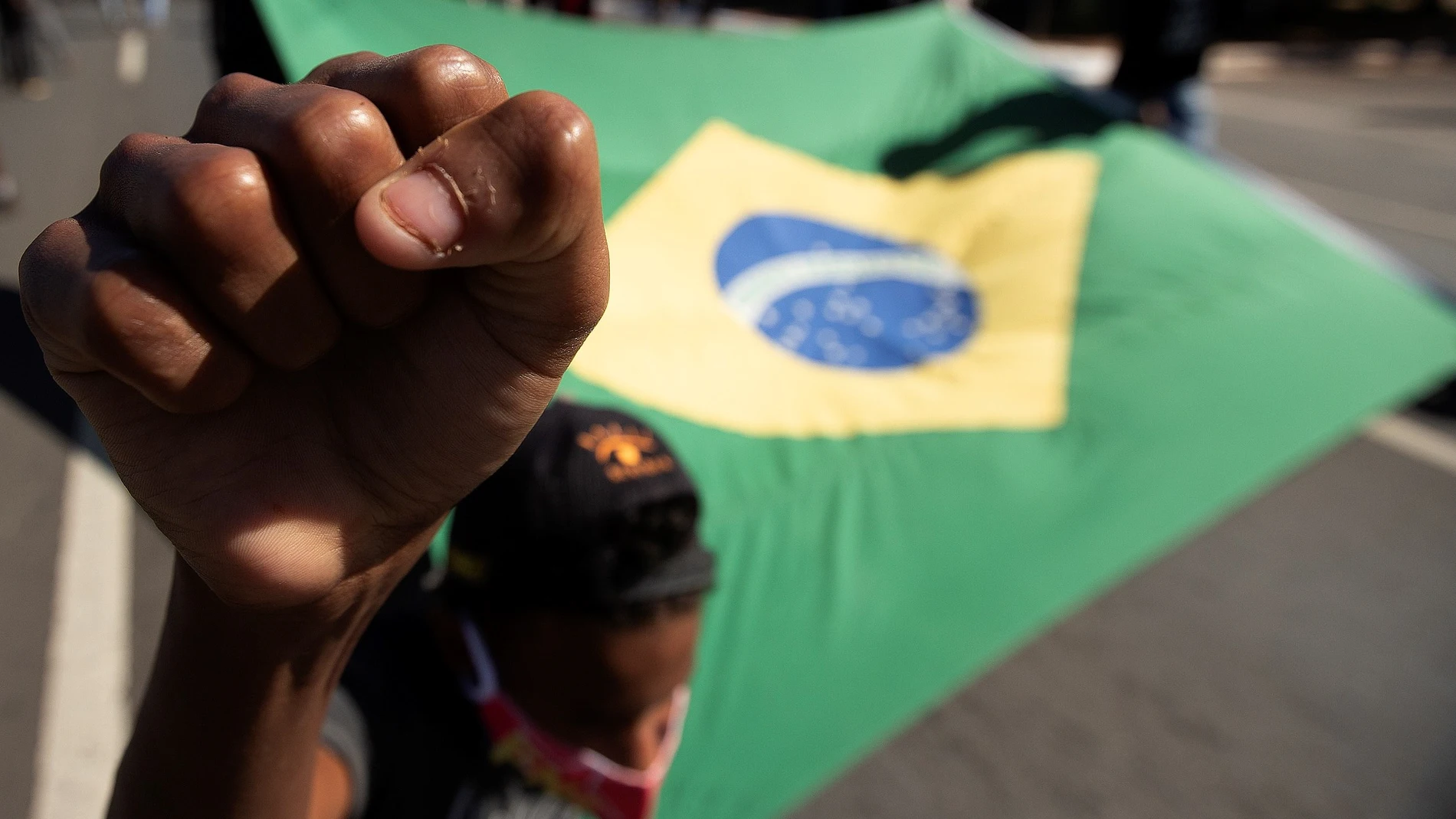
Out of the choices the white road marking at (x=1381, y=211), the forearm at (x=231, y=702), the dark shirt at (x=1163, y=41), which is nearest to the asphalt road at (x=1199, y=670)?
the forearm at (x=231, y=702)

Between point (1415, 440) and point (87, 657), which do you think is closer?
point (87, 657)

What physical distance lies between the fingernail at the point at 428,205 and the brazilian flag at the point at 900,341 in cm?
146

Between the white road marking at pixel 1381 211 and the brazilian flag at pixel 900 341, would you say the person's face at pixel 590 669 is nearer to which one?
the brazilian flag at pixel 900 341

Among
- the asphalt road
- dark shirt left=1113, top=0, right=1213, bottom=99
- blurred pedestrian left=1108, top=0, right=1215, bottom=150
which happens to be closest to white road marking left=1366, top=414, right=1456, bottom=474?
the asphalt road

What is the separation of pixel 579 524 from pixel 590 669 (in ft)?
0.67

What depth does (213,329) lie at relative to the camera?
523 millimetres

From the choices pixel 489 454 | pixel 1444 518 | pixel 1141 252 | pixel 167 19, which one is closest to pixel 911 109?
pixel 1141 252

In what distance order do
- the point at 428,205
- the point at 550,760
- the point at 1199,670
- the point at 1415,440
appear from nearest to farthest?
the point at 428,205, the point at 550,760, the point at 1199,670, the point at 1415,440

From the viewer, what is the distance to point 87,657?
2.71 m

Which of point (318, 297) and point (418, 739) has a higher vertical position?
point (318, 297)

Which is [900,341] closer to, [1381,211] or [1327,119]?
[1381,211]

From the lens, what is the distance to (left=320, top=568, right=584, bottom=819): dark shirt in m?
1.20

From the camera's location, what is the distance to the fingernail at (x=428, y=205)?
0.49m

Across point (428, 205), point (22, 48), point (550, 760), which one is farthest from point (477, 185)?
point (22, 48)
